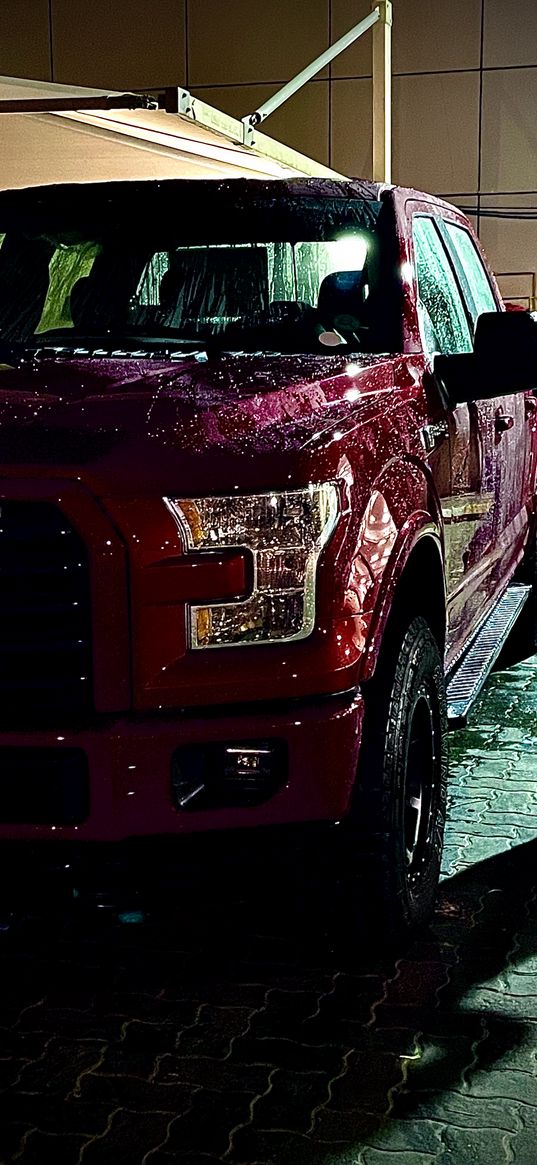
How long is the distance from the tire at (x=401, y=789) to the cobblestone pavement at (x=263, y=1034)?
6.9 inches

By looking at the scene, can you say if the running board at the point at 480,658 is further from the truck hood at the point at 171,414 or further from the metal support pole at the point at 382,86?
the metal support pole at the point at 382,86

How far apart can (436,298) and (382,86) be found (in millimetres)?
13005

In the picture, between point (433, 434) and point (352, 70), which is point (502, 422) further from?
point (352, 70)

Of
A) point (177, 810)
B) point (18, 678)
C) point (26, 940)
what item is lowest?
point (26, 940)

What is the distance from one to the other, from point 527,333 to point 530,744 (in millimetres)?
1992

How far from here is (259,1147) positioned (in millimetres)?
2613

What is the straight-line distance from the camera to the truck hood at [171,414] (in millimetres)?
2812

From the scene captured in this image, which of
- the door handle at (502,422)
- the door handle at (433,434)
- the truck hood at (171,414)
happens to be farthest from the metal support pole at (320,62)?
the truck hood at (171,414)

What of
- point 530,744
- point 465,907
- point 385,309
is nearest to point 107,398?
point 385,309

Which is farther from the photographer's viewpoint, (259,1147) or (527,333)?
(527,333)

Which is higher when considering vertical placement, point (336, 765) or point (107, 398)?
point (107, 398)

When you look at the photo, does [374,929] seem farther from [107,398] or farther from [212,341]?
[212,341]

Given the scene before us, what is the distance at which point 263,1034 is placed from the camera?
3.08 metres

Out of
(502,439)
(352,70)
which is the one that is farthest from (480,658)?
(352,70)
